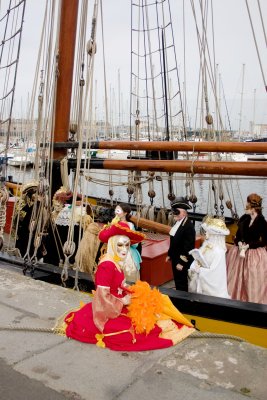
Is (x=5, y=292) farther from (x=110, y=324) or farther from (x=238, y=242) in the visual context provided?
(x=238, y=242)

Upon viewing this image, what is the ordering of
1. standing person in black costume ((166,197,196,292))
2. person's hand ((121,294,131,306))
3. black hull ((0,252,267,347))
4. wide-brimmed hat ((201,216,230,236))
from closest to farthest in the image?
person's hand ((121,294,131,306)) < black hull ((0,252,267,347)) < wide-brimmed hat ((201,216,230,236)) < standing person in black costume ((166,197,196,292))

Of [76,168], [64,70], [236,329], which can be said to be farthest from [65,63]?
→ [236,329]

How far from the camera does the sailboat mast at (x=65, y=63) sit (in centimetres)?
550

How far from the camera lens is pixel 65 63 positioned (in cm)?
555

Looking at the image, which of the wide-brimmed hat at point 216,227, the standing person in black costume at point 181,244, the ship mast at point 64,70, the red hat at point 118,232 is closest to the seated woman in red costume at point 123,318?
the red hat at point 118,232

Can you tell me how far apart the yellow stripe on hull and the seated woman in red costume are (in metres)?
0.74

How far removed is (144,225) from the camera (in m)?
6.66

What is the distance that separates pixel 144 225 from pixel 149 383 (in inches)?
174

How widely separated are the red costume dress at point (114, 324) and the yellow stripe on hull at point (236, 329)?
74 cm

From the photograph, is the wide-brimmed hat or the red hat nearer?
the red hat

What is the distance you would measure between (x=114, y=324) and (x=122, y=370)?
47 centimetres

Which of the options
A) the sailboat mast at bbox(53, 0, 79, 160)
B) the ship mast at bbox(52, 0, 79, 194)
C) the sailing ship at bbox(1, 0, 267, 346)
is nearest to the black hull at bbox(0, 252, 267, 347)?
the sailing ship at bbox(1, 0, 267, 346)

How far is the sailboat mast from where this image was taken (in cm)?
550

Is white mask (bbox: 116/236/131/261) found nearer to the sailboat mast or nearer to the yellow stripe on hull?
the yellow stripe on hull
